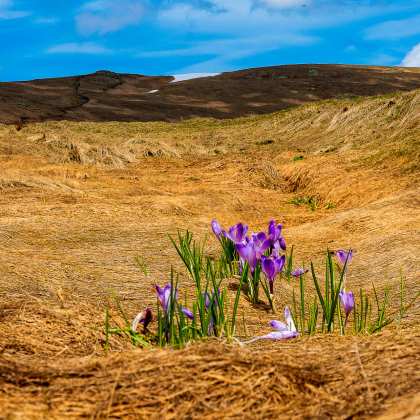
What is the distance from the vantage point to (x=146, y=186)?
10242 mm

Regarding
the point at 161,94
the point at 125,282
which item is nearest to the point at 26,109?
the point at 161,94

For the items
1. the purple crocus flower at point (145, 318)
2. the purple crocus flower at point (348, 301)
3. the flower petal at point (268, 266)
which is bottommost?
the purple crocus flower at point (348, 301)

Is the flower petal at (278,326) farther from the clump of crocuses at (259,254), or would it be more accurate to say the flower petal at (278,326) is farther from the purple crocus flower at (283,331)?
the clump of crocuses at (259,254)

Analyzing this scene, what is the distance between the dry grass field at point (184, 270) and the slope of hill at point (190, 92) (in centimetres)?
2103

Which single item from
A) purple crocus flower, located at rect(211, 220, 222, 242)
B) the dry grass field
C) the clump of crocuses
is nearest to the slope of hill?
the dry grass field

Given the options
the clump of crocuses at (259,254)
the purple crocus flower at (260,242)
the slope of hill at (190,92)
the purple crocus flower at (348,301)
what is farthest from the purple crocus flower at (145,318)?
the slope of hill at (190,92)

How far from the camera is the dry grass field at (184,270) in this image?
1.28 m

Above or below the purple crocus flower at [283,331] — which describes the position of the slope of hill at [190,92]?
above

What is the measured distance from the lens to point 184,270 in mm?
3994

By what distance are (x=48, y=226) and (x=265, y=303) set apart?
328 centimetres

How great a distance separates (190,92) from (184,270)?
135ft

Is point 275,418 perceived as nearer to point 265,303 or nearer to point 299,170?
point 265,303

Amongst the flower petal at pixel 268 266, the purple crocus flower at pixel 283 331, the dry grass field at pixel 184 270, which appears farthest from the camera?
the flower petal at pixel 268 266

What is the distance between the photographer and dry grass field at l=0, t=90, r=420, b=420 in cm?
128
